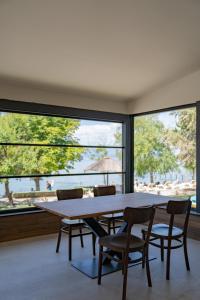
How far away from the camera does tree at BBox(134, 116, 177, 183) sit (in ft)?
15.9

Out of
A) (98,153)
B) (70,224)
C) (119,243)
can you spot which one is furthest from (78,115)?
(119,243)

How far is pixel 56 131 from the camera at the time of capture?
4.66 m

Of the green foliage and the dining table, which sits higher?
the green foliage

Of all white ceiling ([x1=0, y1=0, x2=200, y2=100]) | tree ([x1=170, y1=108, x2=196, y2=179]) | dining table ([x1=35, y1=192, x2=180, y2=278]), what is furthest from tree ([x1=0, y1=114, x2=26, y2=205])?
tree ([x1=170, y1=108, x2=196, y2=179])

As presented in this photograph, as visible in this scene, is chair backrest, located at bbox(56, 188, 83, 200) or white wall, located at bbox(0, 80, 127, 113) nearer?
chair backrest, located at bbox(56, 188, 83, 200)

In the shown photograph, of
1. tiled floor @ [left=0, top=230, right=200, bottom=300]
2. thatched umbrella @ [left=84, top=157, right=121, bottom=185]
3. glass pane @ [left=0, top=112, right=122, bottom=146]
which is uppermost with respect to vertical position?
glass pane @ [left=0, top=112, right=122, bottom=146]

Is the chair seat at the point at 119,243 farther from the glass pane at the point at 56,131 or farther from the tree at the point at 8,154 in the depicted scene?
the glass pane at the point at 56,131

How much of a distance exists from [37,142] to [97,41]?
1.95 m

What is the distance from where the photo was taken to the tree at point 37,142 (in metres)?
4.16

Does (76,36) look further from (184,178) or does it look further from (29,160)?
(184,178)

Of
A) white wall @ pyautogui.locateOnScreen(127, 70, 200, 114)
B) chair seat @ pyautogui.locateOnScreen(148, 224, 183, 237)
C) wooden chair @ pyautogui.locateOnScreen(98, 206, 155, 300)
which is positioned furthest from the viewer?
white wall @ pyautogui.locateOnScreen(127, 70, 200, 114)

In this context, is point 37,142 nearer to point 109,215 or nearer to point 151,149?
point 109,215

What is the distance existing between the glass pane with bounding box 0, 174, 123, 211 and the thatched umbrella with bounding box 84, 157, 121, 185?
168 millimetres

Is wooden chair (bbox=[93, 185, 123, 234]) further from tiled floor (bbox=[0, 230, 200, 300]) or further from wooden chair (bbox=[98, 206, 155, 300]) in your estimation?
wooden chair (bbox=[98, 206, 155, 300])
